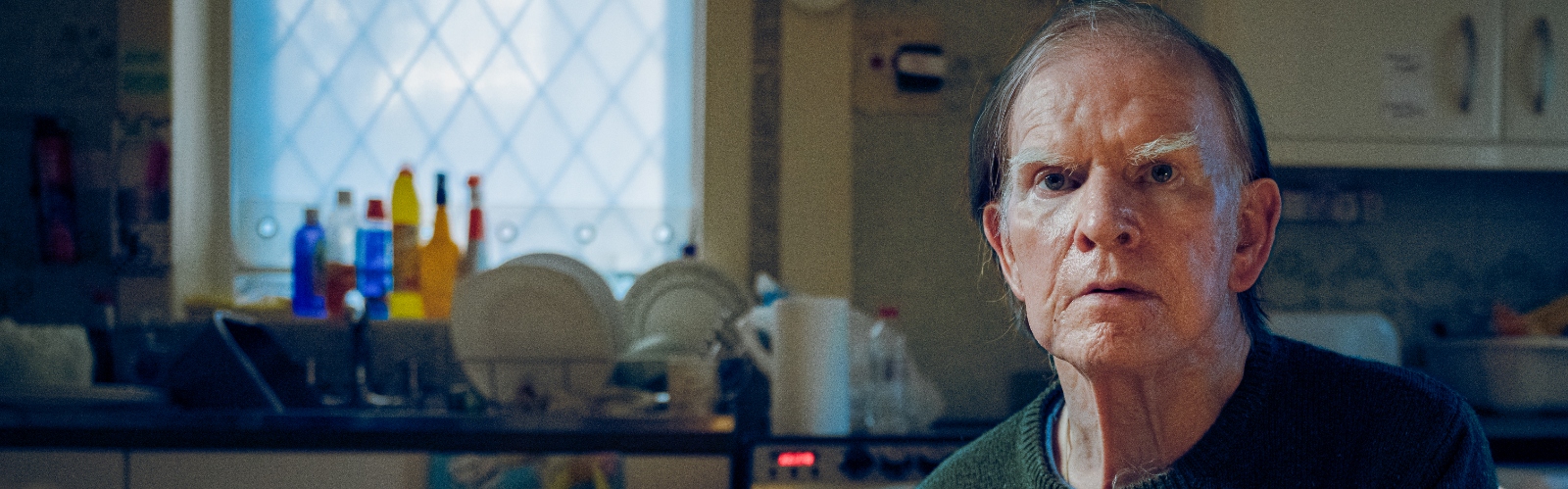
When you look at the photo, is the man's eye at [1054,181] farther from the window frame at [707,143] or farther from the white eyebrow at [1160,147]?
the window frame at [707,143]

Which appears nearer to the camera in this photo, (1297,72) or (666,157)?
(1297,72)

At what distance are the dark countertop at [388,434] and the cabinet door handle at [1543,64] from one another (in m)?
1.82

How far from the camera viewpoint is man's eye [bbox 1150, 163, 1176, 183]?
586mm

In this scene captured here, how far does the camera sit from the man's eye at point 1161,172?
0.59m

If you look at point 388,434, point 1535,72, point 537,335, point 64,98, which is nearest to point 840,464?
point 537,335

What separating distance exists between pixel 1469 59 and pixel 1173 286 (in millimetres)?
1876

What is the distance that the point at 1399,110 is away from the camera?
6.49 feet

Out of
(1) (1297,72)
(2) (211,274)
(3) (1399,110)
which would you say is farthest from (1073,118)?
(2) (211,274)

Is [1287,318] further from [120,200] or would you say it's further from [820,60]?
[120,200]

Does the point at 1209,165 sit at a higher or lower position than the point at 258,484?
higher

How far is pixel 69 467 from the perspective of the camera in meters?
1.51

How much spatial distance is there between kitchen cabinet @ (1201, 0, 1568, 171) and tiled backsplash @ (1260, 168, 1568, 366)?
338mm

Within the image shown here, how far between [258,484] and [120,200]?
3.42 ft

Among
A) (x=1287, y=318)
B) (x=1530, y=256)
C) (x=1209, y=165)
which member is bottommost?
(x=1287, y=318)
